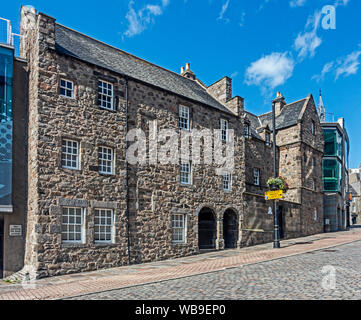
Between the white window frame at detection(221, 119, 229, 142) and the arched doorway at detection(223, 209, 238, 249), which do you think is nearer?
the arched doorway at detection(223, 209, 238, 249)

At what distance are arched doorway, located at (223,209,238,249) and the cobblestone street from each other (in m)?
7.54

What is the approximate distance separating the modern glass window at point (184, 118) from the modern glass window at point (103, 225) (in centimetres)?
674

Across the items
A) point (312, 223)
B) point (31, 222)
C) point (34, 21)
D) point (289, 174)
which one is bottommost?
point (312, 223)

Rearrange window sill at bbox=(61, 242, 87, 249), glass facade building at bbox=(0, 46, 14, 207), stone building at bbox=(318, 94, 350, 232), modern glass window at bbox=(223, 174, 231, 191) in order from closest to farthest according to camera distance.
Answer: window sill at bbox=(61, 242, 87, 249)
glass facade building at bbox=(0, 46, 14, 207)
modern glass window at bbox=(223, 174, 231, 191)
stone building at bbox=(318, 94, 350, 232)

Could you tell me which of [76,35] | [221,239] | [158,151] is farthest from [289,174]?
[76,35]

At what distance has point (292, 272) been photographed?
1118cm

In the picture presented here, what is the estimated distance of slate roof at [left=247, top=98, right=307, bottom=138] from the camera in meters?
29.4

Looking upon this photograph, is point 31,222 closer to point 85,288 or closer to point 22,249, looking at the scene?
point 22,249

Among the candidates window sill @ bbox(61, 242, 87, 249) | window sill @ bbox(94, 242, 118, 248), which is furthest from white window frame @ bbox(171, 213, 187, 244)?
window sill @ bbox(61, 242, 87, 249)

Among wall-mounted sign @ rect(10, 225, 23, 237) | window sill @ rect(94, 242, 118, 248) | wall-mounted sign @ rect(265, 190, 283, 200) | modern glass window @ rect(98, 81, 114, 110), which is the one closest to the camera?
wall-mounted sign @ rect(10, 225, 23, 237)

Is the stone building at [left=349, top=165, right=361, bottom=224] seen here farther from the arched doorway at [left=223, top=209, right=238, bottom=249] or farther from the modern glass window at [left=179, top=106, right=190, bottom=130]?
the modern glass window at [left=179, top=106, right=190, bottom=130]

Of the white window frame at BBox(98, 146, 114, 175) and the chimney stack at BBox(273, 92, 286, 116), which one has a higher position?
the chimney stack at BBox(273, 92, 286, 116)

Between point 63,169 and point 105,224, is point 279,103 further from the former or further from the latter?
point 63,169

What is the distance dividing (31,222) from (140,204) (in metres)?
4.98
